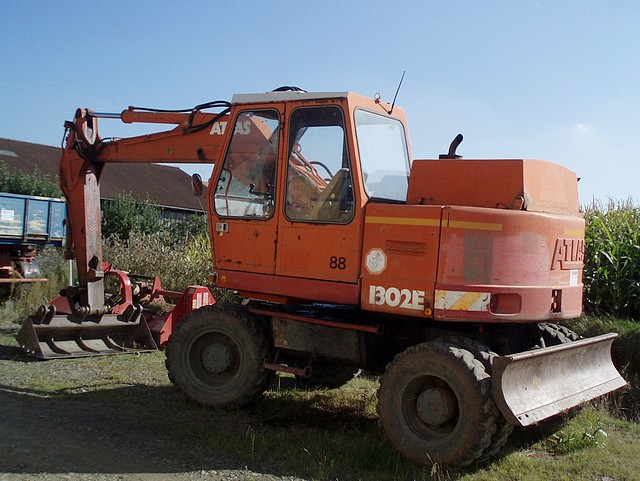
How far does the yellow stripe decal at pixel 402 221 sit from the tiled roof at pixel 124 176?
71.1 feet

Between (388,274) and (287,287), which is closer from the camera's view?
(388,274)

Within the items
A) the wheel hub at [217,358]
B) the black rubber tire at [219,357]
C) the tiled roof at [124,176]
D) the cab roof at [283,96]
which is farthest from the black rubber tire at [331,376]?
the tiled roof at [124,176]

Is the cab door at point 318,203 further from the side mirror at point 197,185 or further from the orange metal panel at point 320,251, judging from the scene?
the side mirror at point 197,185

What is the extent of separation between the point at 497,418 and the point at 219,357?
111 inches

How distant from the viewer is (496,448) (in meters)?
5.20

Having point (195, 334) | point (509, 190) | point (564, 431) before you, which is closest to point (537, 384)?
point (564, 431)

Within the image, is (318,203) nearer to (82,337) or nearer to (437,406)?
(437,406)

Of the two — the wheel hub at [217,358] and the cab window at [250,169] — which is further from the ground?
the cab window at [250,169]

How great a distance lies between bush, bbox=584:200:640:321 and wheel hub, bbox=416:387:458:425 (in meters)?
5.04

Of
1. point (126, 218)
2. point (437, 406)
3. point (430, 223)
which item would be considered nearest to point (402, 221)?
point (430, 223)

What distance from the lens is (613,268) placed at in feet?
31.4

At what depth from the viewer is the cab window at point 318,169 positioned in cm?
598

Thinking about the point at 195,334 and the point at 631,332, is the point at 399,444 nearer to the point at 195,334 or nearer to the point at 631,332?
the point at 195,334

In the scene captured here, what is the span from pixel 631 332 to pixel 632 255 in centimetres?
146
